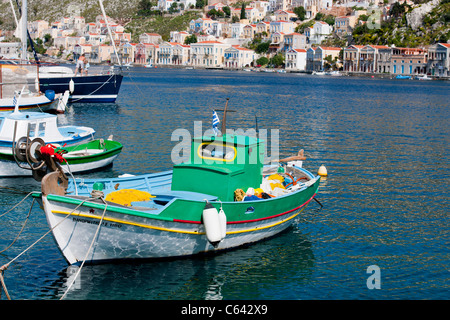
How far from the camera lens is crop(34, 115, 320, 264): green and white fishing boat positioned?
501 inches

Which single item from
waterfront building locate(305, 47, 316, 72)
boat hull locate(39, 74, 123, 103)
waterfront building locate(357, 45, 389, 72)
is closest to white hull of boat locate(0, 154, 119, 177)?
boat hull locate(39, 74, 123, 103)

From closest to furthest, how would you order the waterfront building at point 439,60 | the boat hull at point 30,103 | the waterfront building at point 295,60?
the boat hull at point 30,103
the waterfront building at point 439,60
the waterfront building at point 295,60

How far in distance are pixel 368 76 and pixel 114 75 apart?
410 ft

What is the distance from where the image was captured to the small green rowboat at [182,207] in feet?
41.8

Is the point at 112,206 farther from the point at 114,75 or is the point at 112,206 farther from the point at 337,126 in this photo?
the point at 114,75

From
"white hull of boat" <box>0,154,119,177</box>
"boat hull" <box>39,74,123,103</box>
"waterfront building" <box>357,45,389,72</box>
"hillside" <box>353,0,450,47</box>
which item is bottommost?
"white hull of boat" <box>0,154,119,177</box>

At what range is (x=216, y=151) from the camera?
1566 centimetres

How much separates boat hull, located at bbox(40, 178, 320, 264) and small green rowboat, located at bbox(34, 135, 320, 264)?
0.02m

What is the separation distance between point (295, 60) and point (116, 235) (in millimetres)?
187342

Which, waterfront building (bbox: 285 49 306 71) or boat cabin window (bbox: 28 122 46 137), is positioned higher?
waterfront building (bbox: 285 49 306 71)

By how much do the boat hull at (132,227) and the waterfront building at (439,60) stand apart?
14946 cm

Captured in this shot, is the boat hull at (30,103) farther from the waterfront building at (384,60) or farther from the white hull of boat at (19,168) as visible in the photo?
the waterfront building at (384,60)

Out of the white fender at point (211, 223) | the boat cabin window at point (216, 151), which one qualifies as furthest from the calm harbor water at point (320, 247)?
the boat cabin window at point (216, 151)

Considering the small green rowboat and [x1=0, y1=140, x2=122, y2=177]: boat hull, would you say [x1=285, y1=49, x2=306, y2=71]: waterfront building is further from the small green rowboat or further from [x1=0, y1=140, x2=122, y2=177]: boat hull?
the small green rowboat
